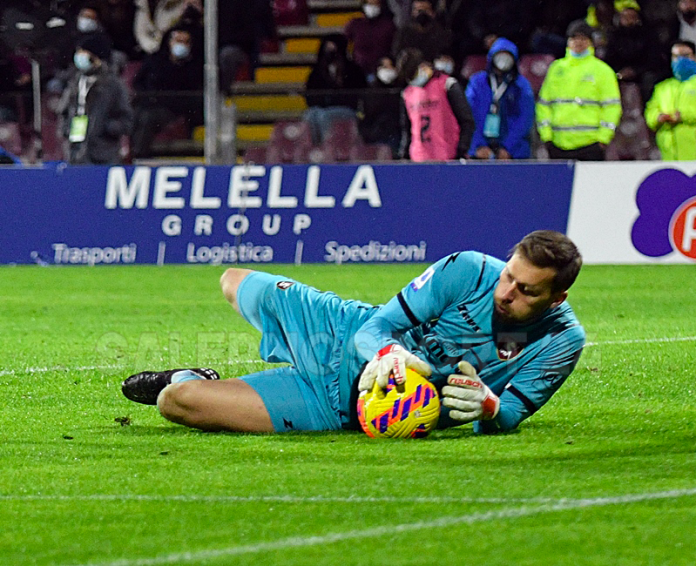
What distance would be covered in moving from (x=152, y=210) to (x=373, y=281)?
356 centimetres

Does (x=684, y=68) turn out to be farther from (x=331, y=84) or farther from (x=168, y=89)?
(x=168, y=89)

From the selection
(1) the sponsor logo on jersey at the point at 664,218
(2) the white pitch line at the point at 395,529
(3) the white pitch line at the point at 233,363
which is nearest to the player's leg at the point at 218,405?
(2) the white pitch line at the point at 395,529

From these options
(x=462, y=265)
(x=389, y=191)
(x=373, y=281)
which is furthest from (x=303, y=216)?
(x=462, y=265)

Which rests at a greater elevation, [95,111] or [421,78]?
[421,78]

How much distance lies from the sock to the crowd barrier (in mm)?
9484

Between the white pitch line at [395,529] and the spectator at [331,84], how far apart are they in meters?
13.7

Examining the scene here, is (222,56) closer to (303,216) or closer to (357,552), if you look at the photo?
(303,216)

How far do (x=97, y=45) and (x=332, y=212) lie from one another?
504 cm

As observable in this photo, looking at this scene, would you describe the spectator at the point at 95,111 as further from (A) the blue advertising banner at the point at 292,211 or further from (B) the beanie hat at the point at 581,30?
(B) the beanie hat at the point at 581,30

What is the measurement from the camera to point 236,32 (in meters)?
21.7

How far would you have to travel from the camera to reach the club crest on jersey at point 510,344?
6.16 meters

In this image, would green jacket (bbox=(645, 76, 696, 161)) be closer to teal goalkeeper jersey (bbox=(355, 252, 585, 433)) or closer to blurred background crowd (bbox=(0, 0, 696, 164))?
blurred background crowd (bbox=(0, 0, 696, 164))

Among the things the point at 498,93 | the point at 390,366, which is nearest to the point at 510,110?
the point at 498,93

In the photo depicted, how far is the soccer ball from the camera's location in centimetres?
593
